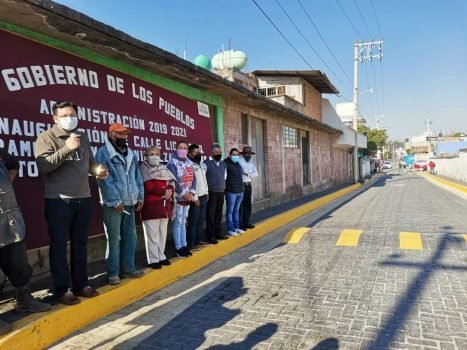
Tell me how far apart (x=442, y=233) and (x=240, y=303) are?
5.73 meters

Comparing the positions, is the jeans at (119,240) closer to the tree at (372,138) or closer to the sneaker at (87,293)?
the sneaker at (87,293)

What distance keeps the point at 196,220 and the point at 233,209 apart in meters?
1.55

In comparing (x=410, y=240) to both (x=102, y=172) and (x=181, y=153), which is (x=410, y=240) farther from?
(x=102, y=172)

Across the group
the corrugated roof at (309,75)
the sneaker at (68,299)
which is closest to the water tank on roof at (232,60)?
the corrugated roof at (309,75)

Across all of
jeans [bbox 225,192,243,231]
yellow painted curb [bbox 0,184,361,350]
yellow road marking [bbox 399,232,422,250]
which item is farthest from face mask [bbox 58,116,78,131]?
yellow road marking [bbox 399,232,422,250]

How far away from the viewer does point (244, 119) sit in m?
11.9

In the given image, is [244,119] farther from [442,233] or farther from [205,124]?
[442,233]

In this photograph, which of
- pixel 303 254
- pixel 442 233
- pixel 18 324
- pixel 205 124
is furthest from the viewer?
pixel 205 124

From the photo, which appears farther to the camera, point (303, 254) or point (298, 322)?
point (303, 254)

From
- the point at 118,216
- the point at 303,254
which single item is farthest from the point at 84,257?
the point at 303,254

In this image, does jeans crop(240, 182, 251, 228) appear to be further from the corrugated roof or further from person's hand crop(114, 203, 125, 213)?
the corrugated roof

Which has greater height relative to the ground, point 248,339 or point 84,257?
point 84,257

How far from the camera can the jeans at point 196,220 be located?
21.4 feet

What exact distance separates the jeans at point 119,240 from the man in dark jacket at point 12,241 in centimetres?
115
